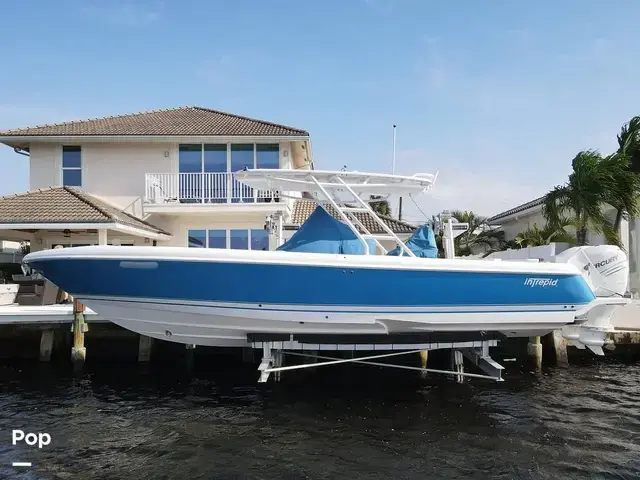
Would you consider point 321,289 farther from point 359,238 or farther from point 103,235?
point 103,235

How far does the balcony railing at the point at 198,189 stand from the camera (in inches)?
602

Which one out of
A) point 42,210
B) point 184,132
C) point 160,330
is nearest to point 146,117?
point 184,132

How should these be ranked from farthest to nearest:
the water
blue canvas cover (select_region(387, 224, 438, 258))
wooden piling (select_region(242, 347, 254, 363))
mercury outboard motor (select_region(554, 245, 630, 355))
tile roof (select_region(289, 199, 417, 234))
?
tile roof (select_region(289, 199, 417, 234)) → wooden piling (select_region(242, 347, 254, 363)) → mercury outboard motor (select_region(554, 245, 630, 355)) → blue canvas cover (select_region(387, 224, 438, 258)) → the water

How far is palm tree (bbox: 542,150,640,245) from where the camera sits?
509 inches

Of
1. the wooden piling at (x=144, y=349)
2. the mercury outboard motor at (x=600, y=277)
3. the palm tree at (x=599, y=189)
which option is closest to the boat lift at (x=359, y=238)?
the mercury outboard motor at (x=600, y=277)

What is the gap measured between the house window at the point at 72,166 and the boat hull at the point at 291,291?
8.71m

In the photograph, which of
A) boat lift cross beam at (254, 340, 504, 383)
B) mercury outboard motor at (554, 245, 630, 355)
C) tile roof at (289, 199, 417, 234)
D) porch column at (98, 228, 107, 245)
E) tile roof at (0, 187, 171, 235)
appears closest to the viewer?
boat lift cross beam at (254, 340, 504, 383)

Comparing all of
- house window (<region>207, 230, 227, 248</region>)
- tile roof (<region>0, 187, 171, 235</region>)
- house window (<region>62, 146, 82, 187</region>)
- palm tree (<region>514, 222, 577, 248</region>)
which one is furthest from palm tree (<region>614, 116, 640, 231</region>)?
house window (<region>62, 146, 82, 187</region>)

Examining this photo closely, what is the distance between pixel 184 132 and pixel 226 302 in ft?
31.0

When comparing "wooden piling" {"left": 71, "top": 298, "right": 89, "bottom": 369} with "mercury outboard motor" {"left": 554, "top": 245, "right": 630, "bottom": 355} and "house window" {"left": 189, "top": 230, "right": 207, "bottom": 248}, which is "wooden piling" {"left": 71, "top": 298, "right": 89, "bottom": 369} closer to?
"house window" {"left": 189, "top": 230, "right": 207, "bottom": 248}

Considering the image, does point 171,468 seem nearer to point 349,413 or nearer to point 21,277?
point 349,413

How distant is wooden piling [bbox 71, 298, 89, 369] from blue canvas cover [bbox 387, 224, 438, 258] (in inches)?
230

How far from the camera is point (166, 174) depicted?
610 inches

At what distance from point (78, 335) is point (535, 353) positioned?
28.8ft
